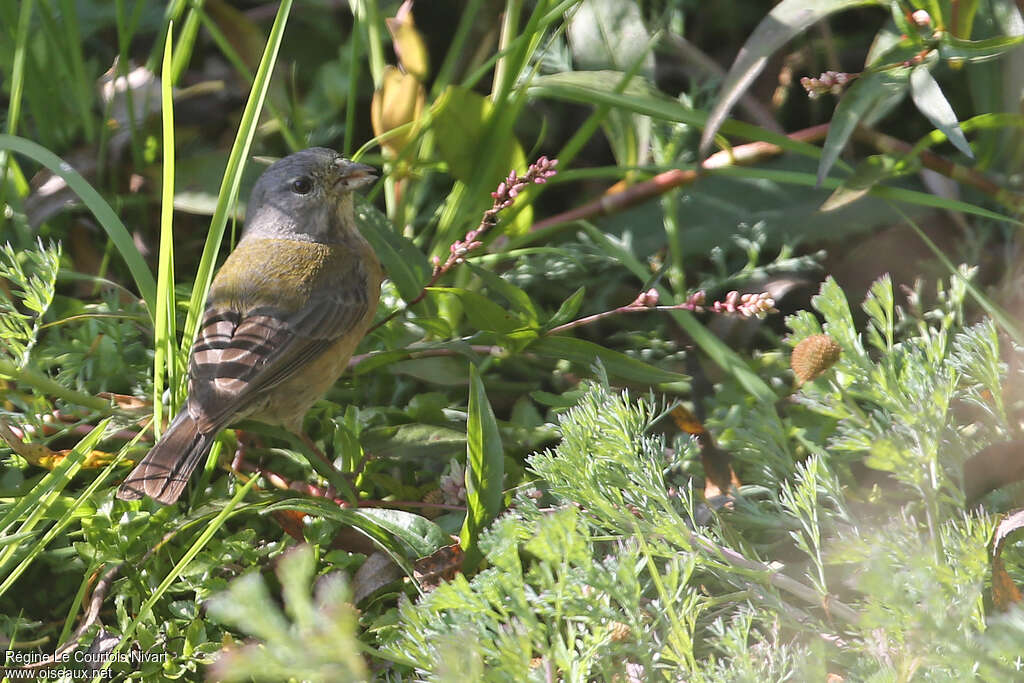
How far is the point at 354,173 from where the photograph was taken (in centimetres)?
310

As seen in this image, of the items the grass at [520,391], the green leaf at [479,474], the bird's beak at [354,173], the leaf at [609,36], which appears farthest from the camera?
the leaf at [609,36]

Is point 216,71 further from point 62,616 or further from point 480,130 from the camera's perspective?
point 62,616

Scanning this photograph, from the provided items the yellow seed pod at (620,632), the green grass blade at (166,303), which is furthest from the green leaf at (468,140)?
the yellow seed pod at (620,632)

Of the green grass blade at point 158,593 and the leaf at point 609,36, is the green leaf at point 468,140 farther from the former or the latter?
the green grass blade at point 158,593

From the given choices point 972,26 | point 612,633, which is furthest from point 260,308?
point 972,26

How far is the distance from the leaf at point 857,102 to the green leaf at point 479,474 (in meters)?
1.06

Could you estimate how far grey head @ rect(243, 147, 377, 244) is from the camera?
10.3ft

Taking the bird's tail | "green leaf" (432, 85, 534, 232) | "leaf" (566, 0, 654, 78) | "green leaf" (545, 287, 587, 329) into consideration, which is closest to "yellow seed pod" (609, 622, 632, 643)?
"green leaf" (545, 287, 587, 329)

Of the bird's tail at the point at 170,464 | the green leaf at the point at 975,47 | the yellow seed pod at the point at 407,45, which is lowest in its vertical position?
the bird's tail at the point at 170,464

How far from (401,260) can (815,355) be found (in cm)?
113

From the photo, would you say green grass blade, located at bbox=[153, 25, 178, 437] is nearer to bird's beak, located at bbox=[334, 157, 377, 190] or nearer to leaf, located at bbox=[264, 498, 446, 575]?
leaf, located at bbox=[264, 498, 446, 575]

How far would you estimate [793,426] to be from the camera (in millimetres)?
2678

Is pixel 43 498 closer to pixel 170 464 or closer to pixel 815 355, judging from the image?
pixel 170 464

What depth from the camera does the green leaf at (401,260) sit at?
2826 mm
